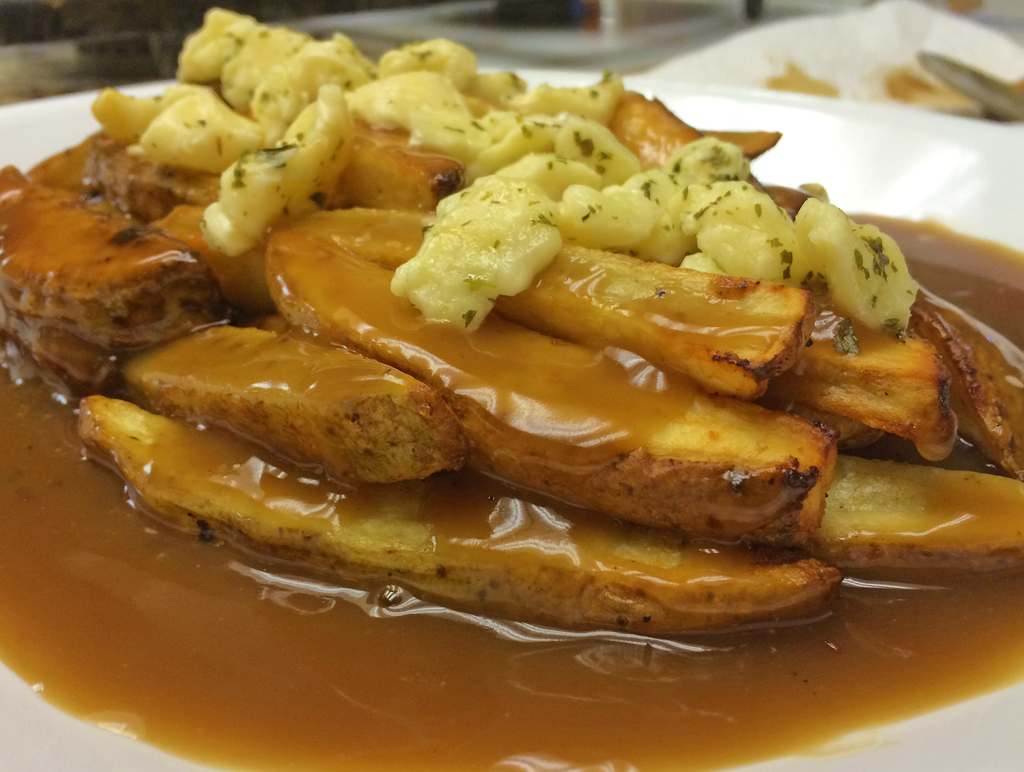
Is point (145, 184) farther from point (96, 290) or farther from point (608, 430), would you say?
point (608, 430)

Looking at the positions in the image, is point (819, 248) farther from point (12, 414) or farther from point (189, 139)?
point (12, 414)

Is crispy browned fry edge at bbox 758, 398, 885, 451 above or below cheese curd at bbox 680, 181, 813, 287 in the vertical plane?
below

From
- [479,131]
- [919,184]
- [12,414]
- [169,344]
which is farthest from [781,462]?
[919,184]

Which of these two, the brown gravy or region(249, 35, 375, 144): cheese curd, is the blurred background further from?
the brown gravy

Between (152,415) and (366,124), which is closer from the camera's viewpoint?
(152,415)

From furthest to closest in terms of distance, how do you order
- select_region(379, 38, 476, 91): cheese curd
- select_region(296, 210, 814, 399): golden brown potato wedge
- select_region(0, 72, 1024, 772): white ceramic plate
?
select_region(0, 72, 1024, 772): white ceramic plate, select_region(379, 38, 476, 91): cheese curd, select_region(296, 210, 814, 399): golden brown potato wedge

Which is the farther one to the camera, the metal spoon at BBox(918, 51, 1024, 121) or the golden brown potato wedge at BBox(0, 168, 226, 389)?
the metal spoon at BBox(918, 51, 1024, 121)

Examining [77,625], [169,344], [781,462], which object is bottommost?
A: [77,625]

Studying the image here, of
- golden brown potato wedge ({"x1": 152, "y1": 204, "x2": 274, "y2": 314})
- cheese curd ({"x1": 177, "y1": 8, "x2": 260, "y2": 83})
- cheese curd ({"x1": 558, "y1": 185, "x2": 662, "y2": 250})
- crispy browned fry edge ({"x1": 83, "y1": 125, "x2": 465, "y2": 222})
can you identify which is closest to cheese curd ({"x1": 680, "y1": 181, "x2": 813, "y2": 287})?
cheese curd ({"x1": 558, "y1": 185, "x2": 662, "y2": 250})
